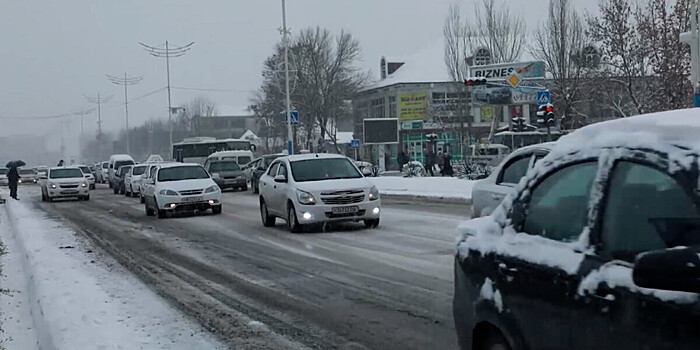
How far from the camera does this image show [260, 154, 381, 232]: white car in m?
17.5

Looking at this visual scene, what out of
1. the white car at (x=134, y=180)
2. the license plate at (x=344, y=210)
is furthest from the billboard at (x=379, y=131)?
the license plate at (x=344, y=210)

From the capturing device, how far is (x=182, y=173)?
85.5ft

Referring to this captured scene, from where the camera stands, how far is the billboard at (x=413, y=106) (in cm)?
7744

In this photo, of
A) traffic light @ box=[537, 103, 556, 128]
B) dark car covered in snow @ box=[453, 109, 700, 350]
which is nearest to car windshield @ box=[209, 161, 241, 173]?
traffic light @ box=[537, 103, 556, 128]

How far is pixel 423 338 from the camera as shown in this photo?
7492 mm

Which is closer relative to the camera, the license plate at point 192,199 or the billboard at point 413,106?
the license plate at point 192,199

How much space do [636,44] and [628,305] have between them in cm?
3727

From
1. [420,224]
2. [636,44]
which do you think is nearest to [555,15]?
[636,44]

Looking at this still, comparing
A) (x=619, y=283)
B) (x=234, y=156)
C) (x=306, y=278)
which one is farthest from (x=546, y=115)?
(x=619, y=283)

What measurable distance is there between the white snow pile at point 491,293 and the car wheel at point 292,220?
12951 millimetres

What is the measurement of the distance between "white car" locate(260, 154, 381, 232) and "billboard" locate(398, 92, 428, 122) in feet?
192

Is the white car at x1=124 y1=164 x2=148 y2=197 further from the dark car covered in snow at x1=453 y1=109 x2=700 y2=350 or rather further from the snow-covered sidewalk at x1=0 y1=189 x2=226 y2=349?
the dark car covered in snow at x1=453 y1=109 x2=700 y2=350

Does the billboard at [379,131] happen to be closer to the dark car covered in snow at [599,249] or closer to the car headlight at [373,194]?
the car headlight at [373,194]

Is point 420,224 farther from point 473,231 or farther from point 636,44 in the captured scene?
point 636,44
